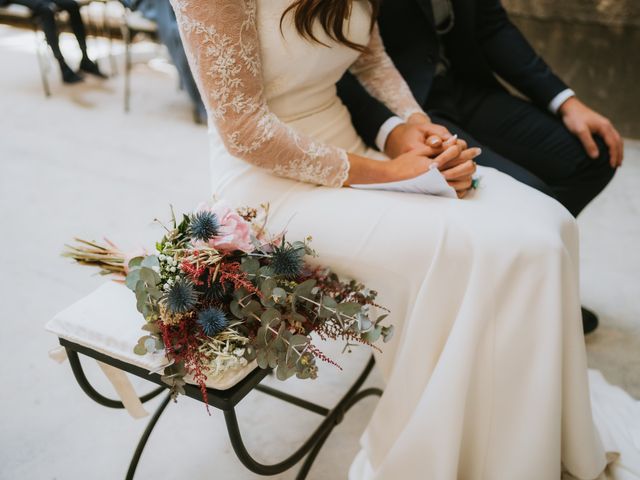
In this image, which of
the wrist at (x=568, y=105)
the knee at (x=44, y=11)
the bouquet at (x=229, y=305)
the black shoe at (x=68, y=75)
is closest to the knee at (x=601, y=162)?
the wrist at (x=568, y=105)

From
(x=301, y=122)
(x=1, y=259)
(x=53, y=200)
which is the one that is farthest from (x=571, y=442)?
(x=53, y=200)

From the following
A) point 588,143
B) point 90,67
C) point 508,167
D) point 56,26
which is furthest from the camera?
point 90,67

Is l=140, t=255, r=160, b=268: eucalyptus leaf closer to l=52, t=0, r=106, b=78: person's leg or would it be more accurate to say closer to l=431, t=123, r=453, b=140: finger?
l=431, t=123, r=453, b=140: finger

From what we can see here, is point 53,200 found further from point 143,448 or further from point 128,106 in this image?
point 143,448

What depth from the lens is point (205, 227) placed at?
915 mm

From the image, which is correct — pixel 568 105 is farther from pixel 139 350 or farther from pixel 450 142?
pixel 139 350

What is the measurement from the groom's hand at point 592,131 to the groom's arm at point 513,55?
95 millimetres

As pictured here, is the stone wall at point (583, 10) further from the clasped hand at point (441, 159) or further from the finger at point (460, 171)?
the finger at point (460, 171)

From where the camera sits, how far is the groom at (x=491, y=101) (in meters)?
1.43

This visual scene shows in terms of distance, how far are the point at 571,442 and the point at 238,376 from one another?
70cm

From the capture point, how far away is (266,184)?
113 cm

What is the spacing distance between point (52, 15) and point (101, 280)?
2.45 meters

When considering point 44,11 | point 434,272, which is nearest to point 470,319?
point 434,272

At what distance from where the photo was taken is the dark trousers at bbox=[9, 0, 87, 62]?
3508mm
